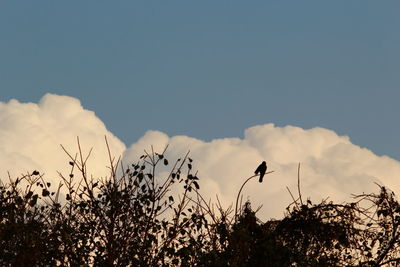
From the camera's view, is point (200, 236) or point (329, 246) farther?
point (200, 236)

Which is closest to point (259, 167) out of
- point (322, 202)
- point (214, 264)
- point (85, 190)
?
point (322, 202)

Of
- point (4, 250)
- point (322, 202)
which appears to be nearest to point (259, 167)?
point (322, 202)

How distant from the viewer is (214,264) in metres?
16.5

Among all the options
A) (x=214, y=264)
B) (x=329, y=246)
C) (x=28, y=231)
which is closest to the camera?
(x=214, y=264)

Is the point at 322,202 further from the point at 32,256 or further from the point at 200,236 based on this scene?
the point at 32,256

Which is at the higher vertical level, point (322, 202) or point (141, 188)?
point (141, 188)

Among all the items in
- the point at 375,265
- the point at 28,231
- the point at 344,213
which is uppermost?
the point at 28,231

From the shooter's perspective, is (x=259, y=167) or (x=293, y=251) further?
(x=259, y=167)

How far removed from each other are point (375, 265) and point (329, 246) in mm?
1148

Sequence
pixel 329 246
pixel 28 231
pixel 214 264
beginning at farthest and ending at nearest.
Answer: pixel 28 231 → pixel 329 246 → pixel 214 264

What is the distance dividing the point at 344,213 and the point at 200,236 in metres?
3.82

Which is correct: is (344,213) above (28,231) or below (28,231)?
below

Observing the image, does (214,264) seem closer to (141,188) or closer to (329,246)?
(329,246)

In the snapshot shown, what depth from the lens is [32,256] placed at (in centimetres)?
1859
